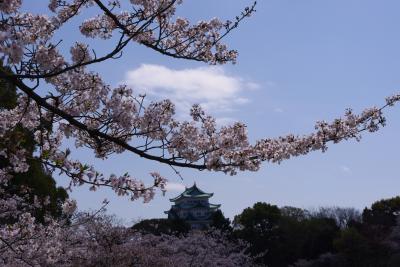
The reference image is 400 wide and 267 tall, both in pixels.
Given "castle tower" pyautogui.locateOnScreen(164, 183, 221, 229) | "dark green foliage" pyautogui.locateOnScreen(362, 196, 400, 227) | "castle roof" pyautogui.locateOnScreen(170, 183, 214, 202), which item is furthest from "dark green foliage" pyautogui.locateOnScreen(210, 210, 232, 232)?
"castle roof" pyautogui.locateOnScreen(170, 183, 214, 202)

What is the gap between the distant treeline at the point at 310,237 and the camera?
27500 mm

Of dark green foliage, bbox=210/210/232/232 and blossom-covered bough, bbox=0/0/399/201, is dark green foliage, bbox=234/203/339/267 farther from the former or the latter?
blossom-covered bough, bbox=0/0/399/201

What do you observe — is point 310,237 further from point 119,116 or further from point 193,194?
point 119,116

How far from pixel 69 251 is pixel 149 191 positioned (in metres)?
7.30

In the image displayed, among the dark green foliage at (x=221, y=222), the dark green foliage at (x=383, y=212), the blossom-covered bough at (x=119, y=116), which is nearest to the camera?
the blossom-covered bough at (x=119, y=116)

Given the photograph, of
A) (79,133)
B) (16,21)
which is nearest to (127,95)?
(79,133)

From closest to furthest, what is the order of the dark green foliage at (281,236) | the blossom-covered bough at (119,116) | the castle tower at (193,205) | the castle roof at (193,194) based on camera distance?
the blossom-covered bough at (119,116), the dark green foliage at (281,236), the castle tower at (193,205), the castle roof at (193,194)

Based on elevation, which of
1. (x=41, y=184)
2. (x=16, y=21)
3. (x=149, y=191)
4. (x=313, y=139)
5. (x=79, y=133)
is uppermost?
(x=41, y=184)

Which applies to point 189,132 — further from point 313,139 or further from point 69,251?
point 69,251

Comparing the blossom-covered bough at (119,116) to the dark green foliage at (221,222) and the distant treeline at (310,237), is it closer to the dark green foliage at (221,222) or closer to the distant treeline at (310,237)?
the distant treeline at (310,237)

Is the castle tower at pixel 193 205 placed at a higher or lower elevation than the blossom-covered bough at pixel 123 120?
higher

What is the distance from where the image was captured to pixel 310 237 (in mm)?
31438

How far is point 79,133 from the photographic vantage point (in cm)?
553

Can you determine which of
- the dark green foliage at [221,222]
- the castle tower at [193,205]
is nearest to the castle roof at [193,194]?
the castle tower at [193,205]
